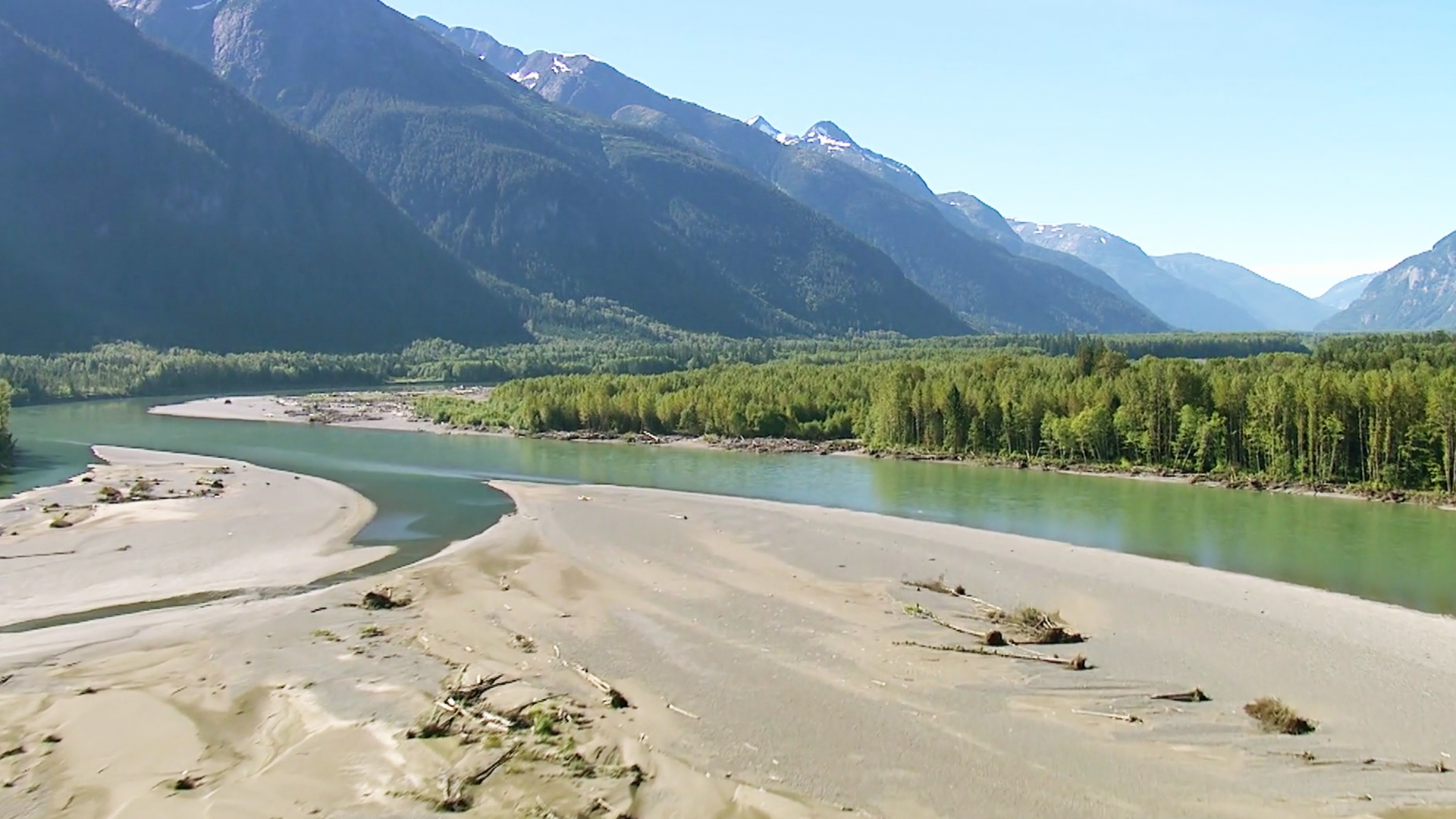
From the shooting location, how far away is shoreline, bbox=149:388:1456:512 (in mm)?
55562

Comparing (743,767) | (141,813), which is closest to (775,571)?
(743,767)

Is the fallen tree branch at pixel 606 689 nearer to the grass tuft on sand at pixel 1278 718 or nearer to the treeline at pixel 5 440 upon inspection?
the grass tuft on sand at pixel 1278 718

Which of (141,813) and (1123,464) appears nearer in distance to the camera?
(141,813)

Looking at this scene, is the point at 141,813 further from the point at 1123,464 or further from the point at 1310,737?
the point at 1123,464

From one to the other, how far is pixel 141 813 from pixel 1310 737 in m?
19.6

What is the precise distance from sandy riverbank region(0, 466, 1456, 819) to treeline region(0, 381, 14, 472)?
155 ft

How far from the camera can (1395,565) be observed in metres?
36.7

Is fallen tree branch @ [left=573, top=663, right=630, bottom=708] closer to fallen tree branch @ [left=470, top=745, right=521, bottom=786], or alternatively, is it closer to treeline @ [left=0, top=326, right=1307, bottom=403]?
fallen tree branch @ [left=470, top=745, right=521, bottom=786]

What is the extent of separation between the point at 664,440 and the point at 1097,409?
34402mm

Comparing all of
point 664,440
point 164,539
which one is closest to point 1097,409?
point 664,440

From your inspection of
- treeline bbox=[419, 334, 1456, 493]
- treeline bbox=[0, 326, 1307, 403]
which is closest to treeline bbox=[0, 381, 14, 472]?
treeline bbox=[419, 334, 1456, 493]

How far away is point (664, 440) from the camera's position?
86938mm

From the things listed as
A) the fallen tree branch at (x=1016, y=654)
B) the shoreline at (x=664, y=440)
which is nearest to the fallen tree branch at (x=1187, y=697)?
the fallen tree branch at (x=1016, y=654)

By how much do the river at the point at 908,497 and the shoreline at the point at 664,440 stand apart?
1.50m
